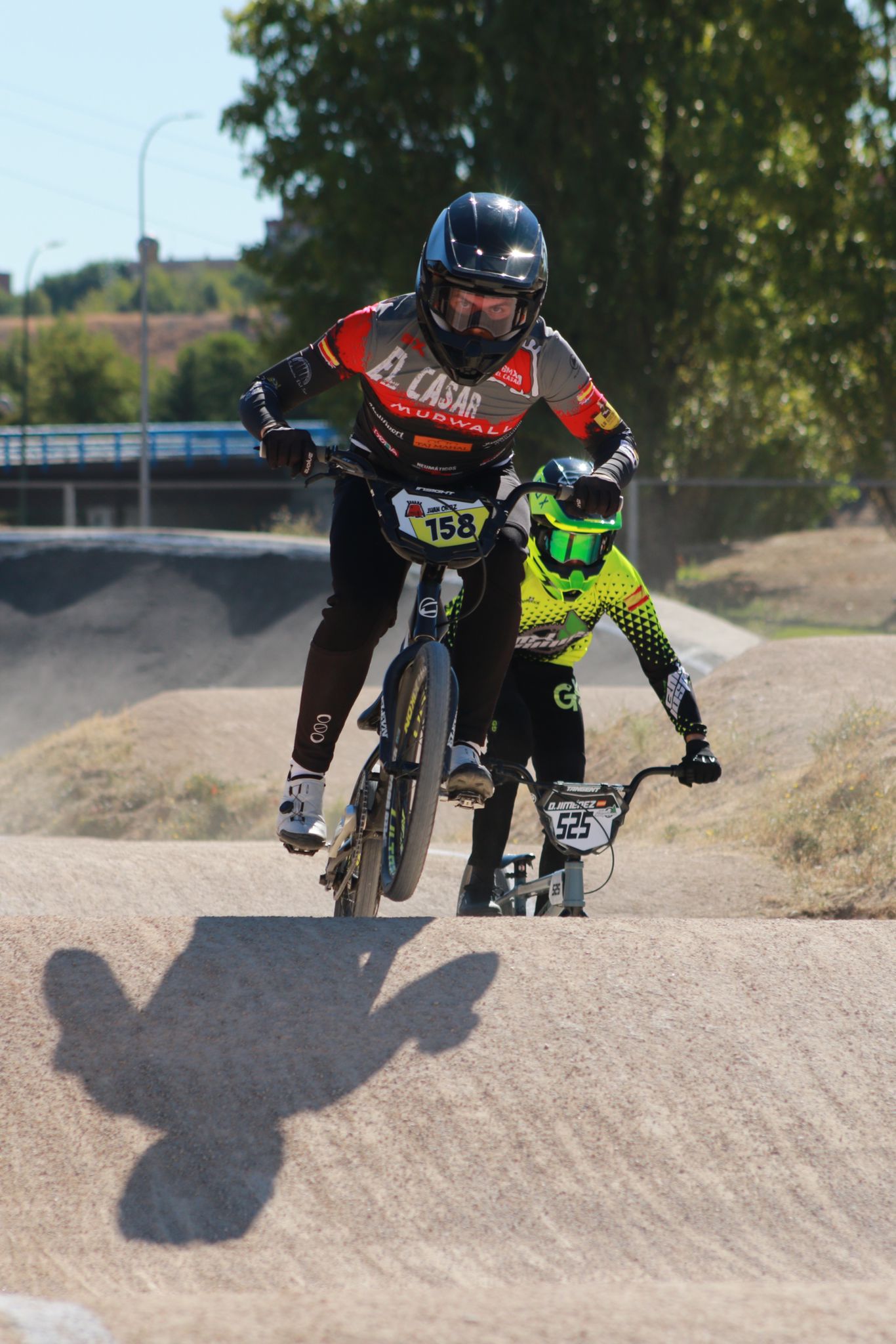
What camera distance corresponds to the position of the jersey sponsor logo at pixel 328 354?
452 centimetres

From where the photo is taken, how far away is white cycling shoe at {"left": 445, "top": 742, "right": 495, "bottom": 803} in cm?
412

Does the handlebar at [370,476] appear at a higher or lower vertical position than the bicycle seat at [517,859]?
higher

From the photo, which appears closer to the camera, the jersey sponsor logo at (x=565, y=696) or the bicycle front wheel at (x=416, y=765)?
the bicycle front wheel at (x=416, y=765)

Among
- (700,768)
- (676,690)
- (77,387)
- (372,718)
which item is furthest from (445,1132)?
(77,387)

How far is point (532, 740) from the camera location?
5453mm

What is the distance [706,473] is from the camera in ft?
96.6

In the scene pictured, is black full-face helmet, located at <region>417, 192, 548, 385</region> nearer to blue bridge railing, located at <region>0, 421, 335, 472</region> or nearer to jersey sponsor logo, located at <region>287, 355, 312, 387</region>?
jersey sponsor logo, located at <region>287, 355, 312, 387</region>

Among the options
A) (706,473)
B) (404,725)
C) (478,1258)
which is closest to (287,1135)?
(478,1258)

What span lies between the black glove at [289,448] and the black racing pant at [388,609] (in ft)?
0.99

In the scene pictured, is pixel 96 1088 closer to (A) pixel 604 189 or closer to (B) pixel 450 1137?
(B) pixel 450 1137

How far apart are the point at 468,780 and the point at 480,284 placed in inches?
57.9

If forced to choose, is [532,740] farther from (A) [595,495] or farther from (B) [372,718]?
(A) [595,495]

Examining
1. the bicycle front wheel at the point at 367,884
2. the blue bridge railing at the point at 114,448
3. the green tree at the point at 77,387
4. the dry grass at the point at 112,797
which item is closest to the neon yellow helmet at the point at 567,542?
the bicycle front wheel at the point at 367,884

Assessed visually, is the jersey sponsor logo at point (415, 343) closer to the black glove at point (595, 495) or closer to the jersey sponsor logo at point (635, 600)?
the black glove at point (595, 495)
